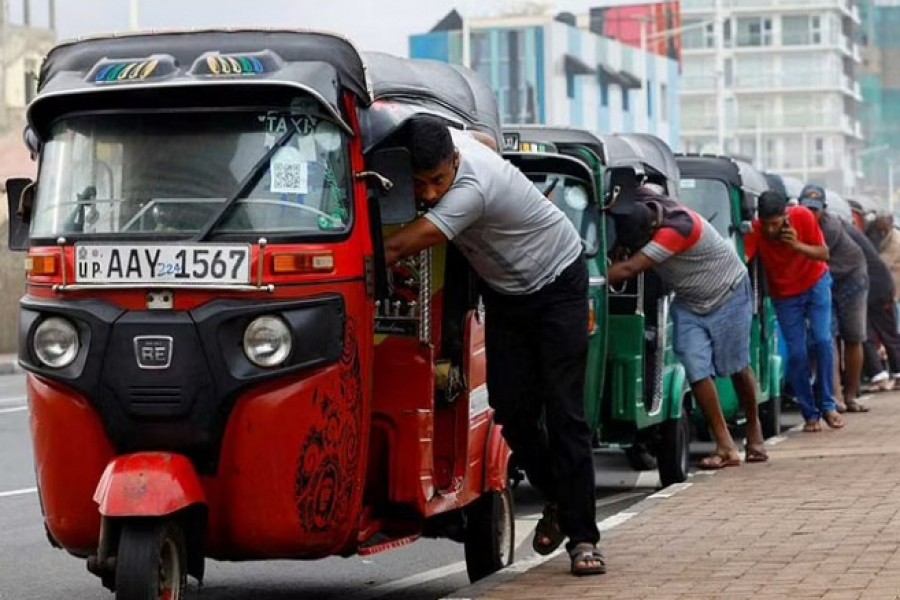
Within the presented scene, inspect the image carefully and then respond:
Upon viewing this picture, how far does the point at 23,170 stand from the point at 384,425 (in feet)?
107

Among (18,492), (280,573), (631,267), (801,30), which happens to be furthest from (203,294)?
(801,30)

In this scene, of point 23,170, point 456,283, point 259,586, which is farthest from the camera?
point 23,170

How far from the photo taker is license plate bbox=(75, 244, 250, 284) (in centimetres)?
789

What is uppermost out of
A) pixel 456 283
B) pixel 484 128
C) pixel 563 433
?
pixel 484 128

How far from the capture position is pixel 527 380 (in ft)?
30.6

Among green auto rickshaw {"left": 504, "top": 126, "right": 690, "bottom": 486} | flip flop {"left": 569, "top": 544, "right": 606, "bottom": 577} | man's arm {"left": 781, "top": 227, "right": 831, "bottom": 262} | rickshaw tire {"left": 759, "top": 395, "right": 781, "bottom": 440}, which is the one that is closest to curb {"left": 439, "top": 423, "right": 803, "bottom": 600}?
flip flop {"left": 569, "top": 544, "right": 606, "bottom": 577}

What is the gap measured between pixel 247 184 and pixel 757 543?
313 centimetres

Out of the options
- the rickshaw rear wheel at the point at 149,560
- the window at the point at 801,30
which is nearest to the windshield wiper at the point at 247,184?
the rickshaw rear wheel at the point at 149,560

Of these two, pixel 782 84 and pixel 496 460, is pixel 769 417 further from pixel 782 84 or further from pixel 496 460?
pixel 782 84

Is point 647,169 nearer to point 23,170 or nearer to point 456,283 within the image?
point 456,283

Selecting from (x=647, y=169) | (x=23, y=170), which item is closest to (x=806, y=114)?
(x=23, y=170)

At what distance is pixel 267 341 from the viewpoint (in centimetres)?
793

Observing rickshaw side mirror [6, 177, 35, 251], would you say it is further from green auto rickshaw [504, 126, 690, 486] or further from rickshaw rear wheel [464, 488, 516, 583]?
green auto rickshaw [504, 126, 690, 486]

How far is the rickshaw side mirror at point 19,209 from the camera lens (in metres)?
8.58
